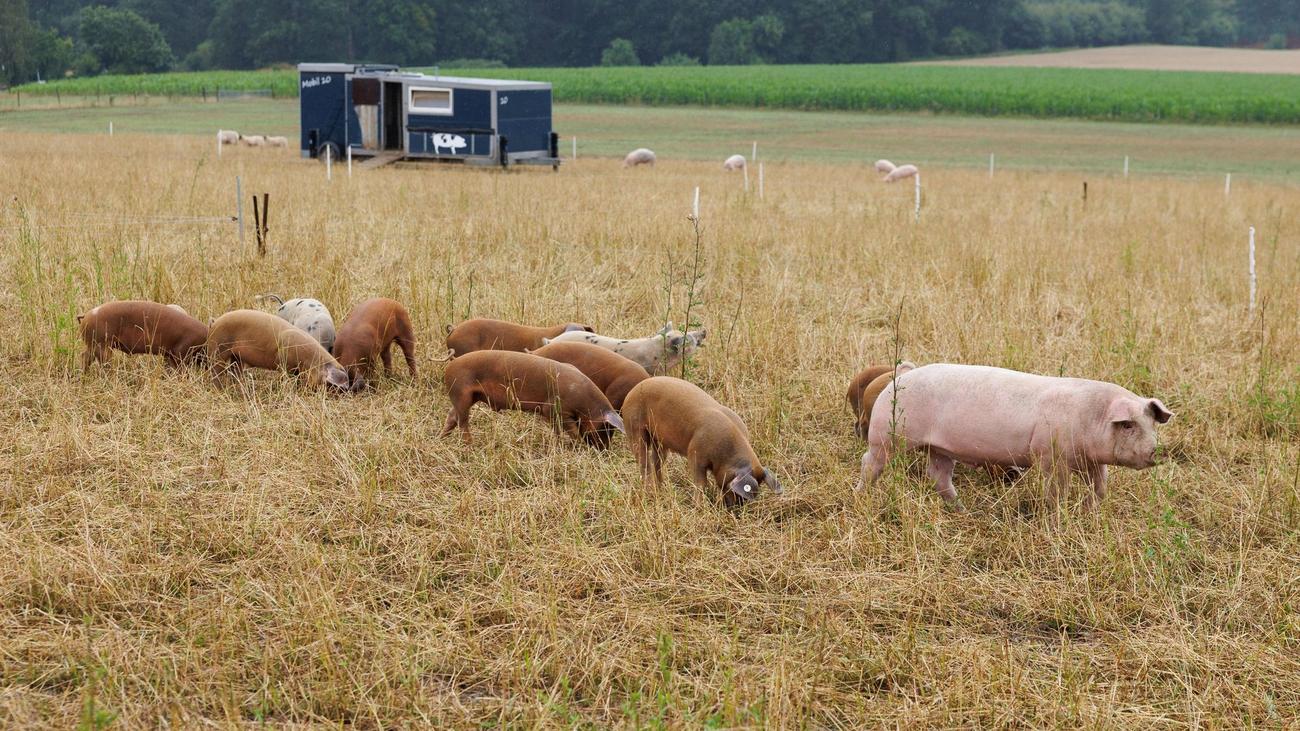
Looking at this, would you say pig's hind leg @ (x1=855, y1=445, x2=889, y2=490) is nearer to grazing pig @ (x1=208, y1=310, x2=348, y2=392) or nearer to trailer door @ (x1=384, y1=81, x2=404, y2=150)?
grazing pig @ (x1=208, y1=310, x2=348, y2=392)

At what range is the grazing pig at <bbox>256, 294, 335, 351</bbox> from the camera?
8.68m

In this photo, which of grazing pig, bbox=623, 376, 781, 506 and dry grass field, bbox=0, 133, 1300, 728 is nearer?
dry grass field, bbox=0, 133, 1300, 728

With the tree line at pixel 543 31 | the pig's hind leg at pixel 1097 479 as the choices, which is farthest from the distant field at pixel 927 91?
the pig's hind leg at pixel 1097 479

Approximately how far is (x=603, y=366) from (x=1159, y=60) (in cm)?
9831

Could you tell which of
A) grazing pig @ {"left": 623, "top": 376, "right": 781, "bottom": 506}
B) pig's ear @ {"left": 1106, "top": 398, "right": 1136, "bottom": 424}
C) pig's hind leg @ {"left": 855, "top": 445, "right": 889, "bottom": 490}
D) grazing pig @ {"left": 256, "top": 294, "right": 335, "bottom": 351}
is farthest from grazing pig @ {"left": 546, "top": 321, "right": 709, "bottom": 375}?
pig's ear @ {"left": 1106, "top": 398, "right": 1136, "bottom": 424}

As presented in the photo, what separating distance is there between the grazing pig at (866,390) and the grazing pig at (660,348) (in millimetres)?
1024

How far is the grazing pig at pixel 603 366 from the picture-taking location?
730 cm

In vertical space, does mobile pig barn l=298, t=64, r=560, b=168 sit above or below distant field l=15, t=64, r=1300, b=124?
below

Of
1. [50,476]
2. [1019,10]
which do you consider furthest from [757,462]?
[1019,10]

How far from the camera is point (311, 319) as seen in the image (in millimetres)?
8742

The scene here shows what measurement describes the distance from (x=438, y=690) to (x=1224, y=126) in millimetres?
55952

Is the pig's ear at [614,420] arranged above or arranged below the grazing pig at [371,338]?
below

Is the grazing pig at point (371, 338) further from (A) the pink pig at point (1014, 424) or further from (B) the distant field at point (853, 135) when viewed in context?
(B) the distant field at point (853, 135)

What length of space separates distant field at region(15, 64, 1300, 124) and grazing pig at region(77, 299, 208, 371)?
54.4 m
